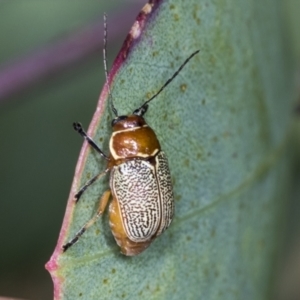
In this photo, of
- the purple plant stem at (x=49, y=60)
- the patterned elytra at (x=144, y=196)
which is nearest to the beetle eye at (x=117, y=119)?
the patterned elytra at (x=144, y=196)

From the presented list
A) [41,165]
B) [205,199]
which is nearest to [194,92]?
[205,199]

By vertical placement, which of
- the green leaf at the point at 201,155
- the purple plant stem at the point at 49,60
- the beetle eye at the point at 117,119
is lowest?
the green leaf at the point at 201,155

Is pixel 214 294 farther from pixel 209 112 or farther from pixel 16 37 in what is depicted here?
pixel 16 37

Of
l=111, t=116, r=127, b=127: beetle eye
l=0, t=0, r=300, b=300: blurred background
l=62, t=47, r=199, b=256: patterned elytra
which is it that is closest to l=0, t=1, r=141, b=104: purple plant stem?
l=0, t=0, r=300, b=300: blurred background

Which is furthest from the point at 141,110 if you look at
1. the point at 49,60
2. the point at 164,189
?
the point at 49,60

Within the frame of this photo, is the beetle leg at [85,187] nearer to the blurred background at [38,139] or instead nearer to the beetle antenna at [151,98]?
the beetle antenna at [151,98]

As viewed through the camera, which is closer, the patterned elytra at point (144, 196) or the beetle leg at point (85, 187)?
the beetle leg at point (85, 187)

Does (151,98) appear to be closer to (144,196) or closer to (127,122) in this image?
(127,122)

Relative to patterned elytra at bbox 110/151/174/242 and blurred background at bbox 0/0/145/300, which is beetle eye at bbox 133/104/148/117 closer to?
patterned elytra at bbox 110/151/174/242
